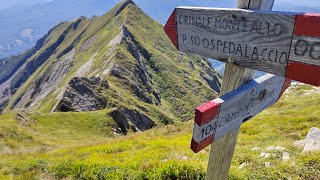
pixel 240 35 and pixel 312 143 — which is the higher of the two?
pixel 240 35

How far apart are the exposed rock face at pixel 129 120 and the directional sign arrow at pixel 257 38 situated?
168 feet

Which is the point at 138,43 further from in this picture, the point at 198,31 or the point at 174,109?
the point at 198,31

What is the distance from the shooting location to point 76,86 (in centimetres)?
6562

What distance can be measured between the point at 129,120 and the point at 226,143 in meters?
60.3

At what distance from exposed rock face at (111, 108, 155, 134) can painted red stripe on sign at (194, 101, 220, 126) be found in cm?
5168

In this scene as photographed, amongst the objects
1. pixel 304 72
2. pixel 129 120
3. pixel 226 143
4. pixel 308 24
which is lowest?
pixel 129 120

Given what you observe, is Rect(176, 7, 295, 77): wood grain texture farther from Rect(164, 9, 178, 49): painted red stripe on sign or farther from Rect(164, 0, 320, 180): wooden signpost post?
Rect(164, 9, 178, 49): painted red stripe on sign

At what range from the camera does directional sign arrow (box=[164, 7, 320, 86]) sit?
3.38 meters

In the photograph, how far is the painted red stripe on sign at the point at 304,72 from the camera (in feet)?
11.0

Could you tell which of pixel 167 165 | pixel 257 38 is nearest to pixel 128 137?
pixel 167 165

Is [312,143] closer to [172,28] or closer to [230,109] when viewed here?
[230,109]

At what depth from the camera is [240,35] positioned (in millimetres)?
4125

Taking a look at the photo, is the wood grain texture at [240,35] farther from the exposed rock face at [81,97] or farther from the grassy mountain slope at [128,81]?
the exposed rock face at [81,97]

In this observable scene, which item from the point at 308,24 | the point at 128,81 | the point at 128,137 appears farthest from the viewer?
the point at 128,81
